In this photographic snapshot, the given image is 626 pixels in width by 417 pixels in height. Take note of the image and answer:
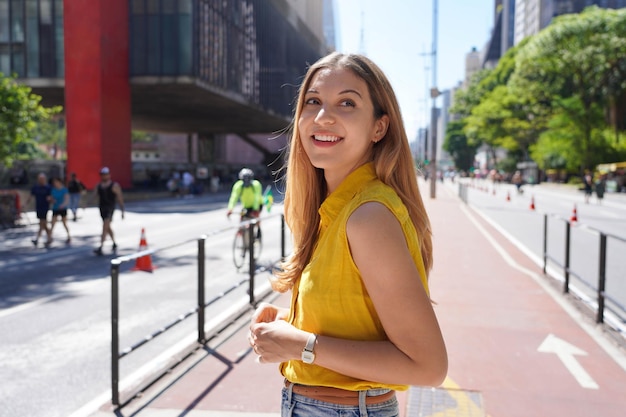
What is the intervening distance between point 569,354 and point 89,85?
32134 mm

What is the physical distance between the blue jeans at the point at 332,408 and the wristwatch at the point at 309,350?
192 millimetres

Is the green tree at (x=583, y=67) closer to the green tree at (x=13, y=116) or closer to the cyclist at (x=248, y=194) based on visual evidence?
the green tree at (x=13, y=116)

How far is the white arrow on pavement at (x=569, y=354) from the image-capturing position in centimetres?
450

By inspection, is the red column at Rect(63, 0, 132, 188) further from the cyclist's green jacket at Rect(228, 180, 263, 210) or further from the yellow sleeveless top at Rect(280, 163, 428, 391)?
the yellow sleeveless top at Rect(280, 163, 428, 391)

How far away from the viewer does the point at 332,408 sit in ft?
5.34

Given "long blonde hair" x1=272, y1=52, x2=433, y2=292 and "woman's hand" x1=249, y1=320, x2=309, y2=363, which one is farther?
"long blonde hair" x1=272, y1=52, x2=433, y2=292

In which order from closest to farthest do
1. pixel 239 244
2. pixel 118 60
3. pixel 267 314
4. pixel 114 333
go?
pixel 267 314 < pixel 114 333 < pixel 239 244 < pixel 118 60

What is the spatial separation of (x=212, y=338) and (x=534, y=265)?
6878mm

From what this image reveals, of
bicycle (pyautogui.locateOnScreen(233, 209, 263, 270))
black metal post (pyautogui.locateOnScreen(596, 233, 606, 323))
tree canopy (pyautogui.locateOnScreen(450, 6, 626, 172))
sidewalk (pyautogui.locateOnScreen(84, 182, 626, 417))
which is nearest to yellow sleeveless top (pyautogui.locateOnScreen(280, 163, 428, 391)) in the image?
sidewalk (pyautogui.locateOnScreen(84, 182, 626, 417))

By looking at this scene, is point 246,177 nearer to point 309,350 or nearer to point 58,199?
point 58,199

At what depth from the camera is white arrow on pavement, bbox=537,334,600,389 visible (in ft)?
14.8

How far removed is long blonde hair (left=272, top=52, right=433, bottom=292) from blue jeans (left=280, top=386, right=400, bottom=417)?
1.40 ft

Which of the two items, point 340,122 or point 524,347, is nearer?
point 340,122

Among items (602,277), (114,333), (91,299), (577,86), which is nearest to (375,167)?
(114,333)
